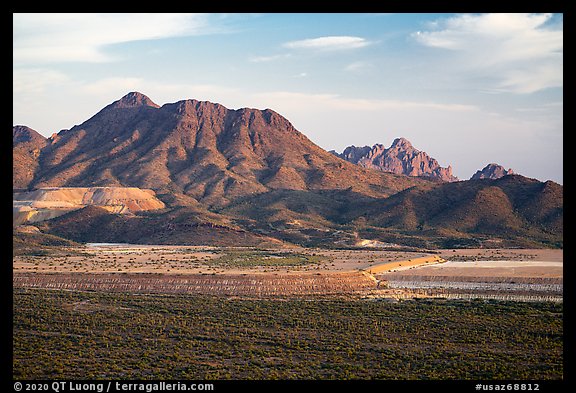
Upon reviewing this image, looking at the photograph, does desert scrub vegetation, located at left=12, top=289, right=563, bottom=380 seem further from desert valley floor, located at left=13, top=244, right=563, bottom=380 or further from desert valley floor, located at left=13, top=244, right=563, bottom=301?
desert valley floor, located at left=13, top=244, right=563, bottom=301

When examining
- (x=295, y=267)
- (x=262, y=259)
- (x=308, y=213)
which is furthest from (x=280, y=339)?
(x=308, y=213)

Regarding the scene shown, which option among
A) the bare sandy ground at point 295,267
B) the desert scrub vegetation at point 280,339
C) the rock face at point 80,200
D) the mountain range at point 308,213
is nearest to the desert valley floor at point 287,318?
the desert scrub vegetation at point 280,339

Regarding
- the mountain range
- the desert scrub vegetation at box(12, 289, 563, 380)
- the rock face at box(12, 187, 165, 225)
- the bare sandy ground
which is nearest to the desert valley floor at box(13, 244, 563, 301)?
the bare sandy ground

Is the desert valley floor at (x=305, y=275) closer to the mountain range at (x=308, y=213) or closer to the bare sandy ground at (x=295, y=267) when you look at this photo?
the bare sandy ground at (x=295, y=267)

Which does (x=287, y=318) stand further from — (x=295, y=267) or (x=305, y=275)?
(x=295, y=267)

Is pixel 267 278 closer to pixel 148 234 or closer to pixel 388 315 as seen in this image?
pixel 388 315
